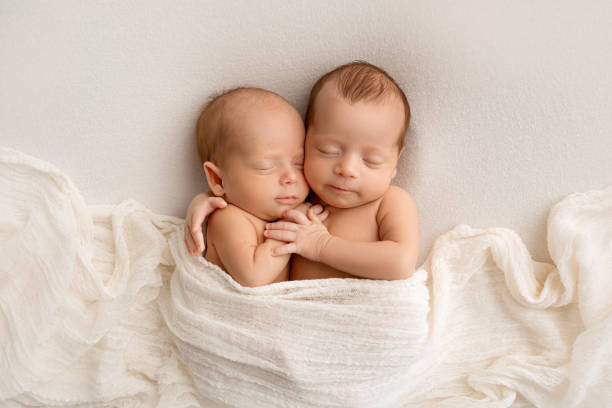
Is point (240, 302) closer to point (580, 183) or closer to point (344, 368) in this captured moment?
point (344, 368)

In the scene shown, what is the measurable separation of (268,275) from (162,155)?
1.46 ft

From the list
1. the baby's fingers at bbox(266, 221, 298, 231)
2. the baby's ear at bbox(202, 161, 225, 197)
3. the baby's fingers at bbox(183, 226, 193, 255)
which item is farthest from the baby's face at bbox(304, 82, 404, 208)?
the baby's fingers at bbox(183, 226, 193, 255)

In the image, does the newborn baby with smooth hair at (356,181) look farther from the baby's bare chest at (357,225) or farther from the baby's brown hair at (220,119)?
the baby's brown hair at (220,119)

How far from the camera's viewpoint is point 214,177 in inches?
54.7

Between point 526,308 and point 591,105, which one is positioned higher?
point 591,105

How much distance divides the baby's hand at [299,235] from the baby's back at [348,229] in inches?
1.8

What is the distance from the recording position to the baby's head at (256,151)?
4.31 ft

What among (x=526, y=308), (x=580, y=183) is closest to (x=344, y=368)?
(x=526, y=308)

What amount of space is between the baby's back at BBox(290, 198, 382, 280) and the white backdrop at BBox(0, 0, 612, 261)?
156mm

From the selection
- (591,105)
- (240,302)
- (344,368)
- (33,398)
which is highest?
(591,105)

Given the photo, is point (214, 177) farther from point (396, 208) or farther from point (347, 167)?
point (396, 208)

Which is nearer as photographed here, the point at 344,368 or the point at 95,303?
the point at 344,368

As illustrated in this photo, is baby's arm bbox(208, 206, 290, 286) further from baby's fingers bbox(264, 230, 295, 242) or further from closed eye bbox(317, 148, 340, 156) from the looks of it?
closed eye bbox(317, 148, 340, 156)

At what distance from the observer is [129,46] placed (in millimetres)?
1370
